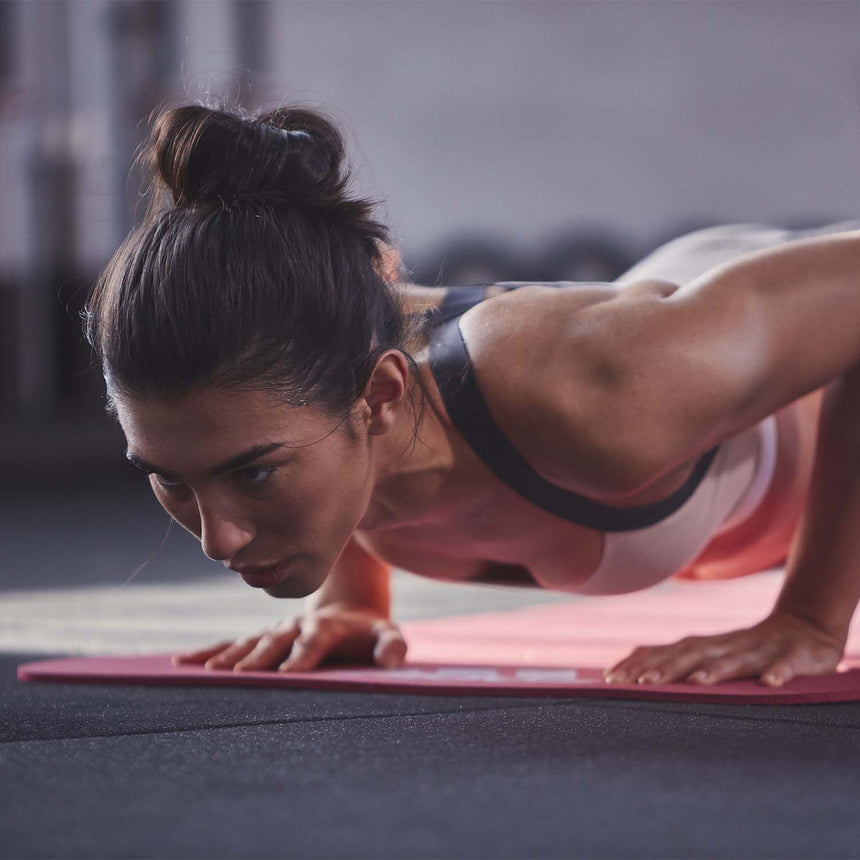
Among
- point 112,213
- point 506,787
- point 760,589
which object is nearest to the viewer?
point 506,787

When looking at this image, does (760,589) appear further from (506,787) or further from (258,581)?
(506,787)

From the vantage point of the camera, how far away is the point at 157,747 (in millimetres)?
1029

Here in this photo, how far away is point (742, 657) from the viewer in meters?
1.26

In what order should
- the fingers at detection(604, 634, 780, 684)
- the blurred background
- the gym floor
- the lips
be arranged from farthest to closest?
the blurred background, the fingers at detection(604, 634, 780, 684), the lips, the gym floor

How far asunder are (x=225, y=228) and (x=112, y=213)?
372cm

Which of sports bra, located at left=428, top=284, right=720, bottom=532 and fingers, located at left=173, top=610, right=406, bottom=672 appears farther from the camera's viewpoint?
fingers, located at left=173, top=610, right=406, bottom=672

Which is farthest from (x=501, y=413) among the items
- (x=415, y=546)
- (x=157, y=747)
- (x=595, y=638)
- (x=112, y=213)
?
(x=112, y=213)

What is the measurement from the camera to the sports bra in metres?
1.20

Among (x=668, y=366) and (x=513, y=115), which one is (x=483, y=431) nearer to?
(x=668, y=366)

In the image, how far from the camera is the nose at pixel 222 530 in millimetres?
1056

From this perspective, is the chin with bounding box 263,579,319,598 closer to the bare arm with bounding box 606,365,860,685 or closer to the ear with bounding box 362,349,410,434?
the ear with bounding box 362,349,410,434

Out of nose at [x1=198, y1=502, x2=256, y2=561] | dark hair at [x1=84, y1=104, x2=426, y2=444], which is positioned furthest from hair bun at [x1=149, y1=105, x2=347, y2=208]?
nose at [x1=198, y1=502, x2=256, y2=561]

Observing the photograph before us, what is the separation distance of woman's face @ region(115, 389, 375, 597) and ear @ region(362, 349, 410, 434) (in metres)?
0.02

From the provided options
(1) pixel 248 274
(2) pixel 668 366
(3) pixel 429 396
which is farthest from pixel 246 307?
(2) pixel 668 366
